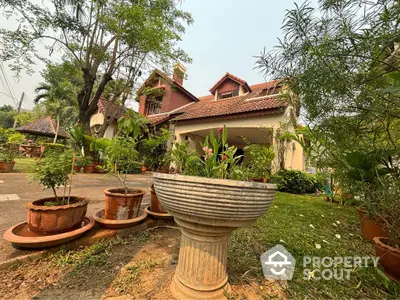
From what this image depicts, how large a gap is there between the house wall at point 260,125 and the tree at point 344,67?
3.98 metres

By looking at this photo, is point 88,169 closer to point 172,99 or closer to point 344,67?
point 172,99

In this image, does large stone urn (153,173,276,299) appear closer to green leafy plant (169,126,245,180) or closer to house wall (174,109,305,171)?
green leafy plant (169,126,245,180)

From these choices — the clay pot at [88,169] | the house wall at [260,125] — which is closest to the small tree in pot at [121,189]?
the house wall at [260,125]

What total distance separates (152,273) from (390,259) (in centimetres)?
197

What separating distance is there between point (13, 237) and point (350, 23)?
330cm

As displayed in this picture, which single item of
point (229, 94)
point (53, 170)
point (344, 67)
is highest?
point (229, 94)

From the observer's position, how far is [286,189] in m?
6.41

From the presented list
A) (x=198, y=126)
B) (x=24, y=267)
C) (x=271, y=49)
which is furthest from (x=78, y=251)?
(x=198, y=126)

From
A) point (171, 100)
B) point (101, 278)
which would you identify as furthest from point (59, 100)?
point (101, 278)

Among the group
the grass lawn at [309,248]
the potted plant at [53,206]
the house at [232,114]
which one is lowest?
the grass lawn at [309,248]

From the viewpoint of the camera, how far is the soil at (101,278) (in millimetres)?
1168

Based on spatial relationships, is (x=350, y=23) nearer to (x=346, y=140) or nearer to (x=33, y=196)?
(x=346, y=140)

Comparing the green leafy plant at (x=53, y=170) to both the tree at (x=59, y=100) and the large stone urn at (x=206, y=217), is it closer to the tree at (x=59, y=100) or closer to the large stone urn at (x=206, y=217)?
the large stone urn at (x=206, y=217)

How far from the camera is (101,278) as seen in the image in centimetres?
133
